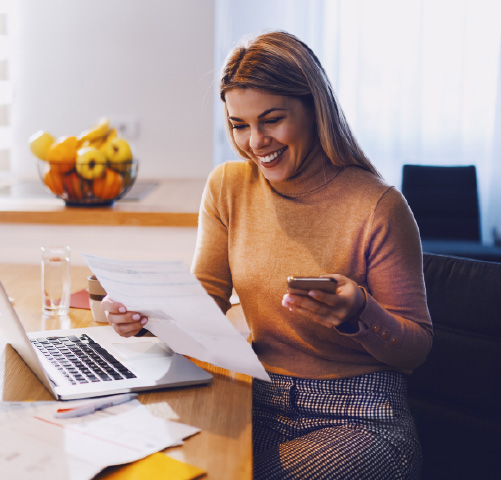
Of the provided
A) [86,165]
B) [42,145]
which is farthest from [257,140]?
[42,145]

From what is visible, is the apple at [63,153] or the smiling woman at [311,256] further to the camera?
the apple at [63,153]

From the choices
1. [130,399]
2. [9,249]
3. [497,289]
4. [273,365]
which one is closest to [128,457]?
[130,399]

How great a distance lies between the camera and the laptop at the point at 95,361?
926mm

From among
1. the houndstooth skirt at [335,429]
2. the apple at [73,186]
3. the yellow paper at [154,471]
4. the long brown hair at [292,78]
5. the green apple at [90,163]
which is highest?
the long brown hair at [292,78]

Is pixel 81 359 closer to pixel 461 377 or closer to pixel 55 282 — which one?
pixel 55 282

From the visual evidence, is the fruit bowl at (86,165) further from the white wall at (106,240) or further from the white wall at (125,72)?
the white wall at (125,72)

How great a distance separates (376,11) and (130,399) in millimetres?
3409

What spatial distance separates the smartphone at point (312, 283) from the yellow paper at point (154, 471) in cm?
27

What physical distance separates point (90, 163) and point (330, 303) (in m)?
0.99

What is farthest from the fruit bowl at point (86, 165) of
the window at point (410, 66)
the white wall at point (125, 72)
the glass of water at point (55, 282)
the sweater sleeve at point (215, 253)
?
the window at point (410, 66)

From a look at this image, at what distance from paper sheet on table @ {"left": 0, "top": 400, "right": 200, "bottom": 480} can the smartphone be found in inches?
8.6

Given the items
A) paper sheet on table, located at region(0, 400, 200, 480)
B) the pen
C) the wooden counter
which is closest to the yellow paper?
paper sheet on table, located at region(0, 400, 200, 480)

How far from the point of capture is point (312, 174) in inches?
49.2

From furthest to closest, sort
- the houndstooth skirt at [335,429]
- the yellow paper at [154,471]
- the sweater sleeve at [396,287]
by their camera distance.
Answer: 1. the sweater sleeve at [396,287]
2. the houndstooth skirt at [335,429]
3. the yellow paper at [154,471]
